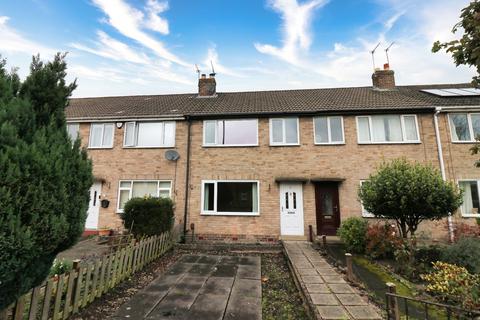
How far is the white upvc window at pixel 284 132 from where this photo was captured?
1136 centimetres

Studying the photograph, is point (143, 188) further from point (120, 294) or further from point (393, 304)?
point (393, 304)

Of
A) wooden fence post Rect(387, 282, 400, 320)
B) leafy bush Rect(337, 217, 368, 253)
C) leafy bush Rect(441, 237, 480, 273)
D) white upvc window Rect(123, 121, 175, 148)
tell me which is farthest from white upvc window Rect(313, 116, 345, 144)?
wooden fence post Rect(387, 282, 400, 320)

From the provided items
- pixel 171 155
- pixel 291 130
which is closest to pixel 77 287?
pixel 171 155

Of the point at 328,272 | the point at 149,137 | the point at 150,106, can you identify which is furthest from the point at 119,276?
the point at 150,106

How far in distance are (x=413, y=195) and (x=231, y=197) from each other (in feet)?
22.9

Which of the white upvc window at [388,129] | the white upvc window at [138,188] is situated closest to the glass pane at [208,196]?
the white upvc window at [138,188]

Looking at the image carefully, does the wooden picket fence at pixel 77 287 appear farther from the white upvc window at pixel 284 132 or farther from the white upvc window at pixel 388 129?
the white upvc window at pixel 388 129

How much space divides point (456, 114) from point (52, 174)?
14715mm

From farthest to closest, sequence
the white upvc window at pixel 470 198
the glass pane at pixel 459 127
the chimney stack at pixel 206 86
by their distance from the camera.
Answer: the chimney stack at pixel 206 86
the glass pane at pixel 459 127
the white upvc window at pixel 470 198

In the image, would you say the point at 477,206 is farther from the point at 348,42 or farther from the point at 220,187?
the point at 220,187

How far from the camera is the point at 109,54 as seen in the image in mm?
10930

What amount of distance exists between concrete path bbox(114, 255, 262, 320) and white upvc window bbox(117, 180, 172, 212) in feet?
16.6

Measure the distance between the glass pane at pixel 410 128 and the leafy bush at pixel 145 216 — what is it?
1123cm

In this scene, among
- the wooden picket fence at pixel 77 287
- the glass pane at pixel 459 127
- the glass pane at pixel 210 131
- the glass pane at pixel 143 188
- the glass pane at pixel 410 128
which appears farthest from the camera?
the glass pane at pixel 210 131
